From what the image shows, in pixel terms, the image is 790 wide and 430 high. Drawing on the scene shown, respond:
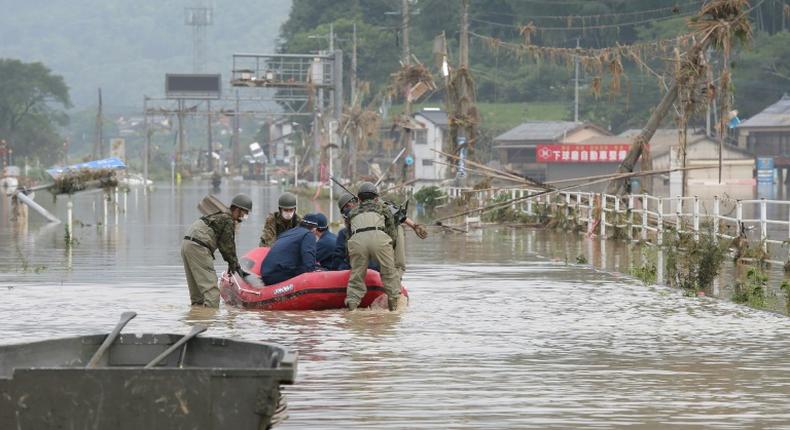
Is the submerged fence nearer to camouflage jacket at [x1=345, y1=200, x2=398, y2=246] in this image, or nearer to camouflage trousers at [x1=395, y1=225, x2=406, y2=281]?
camouflage trousers at [x1=395, y1=225, x2=406, y2=281]

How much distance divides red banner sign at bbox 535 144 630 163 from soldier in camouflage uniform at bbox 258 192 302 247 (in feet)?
258

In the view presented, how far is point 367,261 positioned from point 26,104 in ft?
501

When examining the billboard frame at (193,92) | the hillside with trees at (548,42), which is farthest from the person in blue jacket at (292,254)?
the billboard frame at (193,92)

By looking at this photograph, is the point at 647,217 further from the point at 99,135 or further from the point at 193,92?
the point at 99,135

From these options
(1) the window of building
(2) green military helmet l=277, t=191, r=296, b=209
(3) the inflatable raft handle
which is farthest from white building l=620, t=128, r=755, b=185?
(3) the inflatable raft handle

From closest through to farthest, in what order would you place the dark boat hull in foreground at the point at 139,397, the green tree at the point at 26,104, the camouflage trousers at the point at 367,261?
the dark boat hull in foreground at the point at 139,397
the camouflage trousers at the point at 367,261
the green tree at the point at 26,104

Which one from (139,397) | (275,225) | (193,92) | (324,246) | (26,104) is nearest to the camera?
(139,397)

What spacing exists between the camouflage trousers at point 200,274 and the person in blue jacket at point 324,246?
1.26 metres

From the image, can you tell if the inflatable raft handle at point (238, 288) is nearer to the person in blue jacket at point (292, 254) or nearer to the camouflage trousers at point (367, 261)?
the person in blue jacket at point (292, 254)

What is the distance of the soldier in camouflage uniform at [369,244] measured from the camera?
58.1 ft

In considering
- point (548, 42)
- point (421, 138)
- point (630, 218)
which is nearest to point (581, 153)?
point (421, 138)

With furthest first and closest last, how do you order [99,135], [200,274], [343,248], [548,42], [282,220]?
[99,135]
[548,42]
[282,220]
[343,248]
[200,274]

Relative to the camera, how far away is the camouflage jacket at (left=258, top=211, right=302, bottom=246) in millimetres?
19438

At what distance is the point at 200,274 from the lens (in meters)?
18.5
